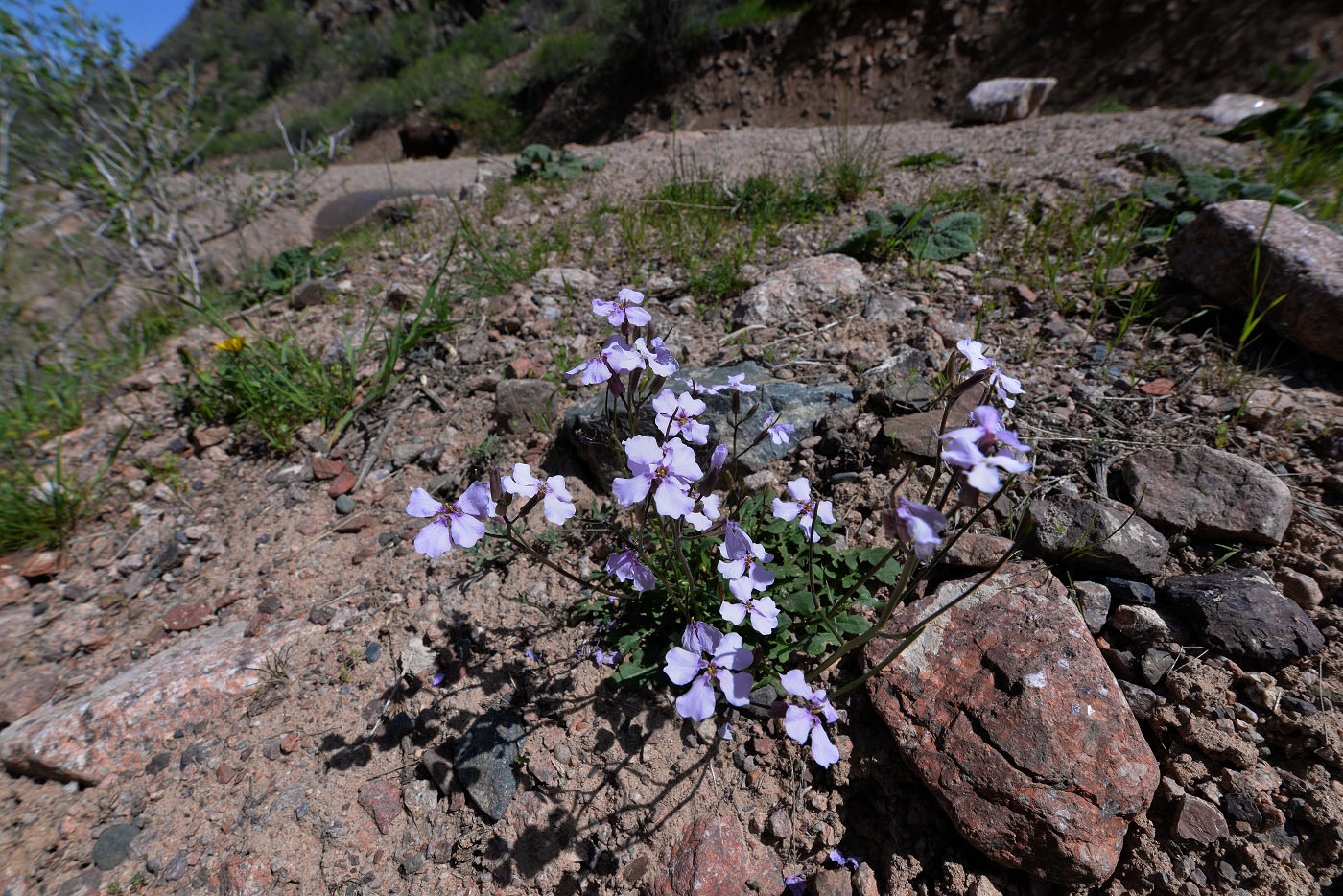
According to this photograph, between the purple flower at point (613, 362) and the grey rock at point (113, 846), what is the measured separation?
2266 mm

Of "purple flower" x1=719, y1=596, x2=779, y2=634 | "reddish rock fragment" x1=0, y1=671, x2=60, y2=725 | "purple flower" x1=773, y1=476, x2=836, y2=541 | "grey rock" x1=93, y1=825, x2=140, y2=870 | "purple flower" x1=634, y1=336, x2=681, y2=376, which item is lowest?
"grey rock" x1=93, y1=825, x2=140, y2=870

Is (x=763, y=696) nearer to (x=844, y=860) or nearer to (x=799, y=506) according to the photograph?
(x=844, y=860)

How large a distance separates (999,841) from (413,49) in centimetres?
3629

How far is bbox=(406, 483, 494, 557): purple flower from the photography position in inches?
63.5

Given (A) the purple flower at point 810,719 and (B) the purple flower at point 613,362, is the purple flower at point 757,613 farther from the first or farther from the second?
(B) the purple flower at point 613,362

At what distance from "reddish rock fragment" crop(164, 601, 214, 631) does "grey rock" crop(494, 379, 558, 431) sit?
5.44 feet

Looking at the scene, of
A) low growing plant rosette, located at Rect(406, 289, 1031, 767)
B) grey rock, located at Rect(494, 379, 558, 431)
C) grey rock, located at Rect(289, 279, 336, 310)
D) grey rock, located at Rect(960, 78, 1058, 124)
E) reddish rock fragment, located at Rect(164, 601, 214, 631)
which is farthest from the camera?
grey rock, located at Rect(960, 78, 1058, 124)

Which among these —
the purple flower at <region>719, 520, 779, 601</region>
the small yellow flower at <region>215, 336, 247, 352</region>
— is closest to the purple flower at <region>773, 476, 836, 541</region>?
the purple flower at <region>719, 520, 779, 601</region>

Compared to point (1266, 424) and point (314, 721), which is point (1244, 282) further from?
point (314, 721)

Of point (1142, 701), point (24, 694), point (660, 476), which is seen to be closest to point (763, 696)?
point (660, 476)

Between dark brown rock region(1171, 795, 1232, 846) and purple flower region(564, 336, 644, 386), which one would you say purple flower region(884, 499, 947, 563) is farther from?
dark brown rock region(1171, 795, 1232, 846)

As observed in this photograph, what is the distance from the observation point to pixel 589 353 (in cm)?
358

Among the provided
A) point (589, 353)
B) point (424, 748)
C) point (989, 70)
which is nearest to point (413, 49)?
point (989, 70)

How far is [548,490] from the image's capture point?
1.78 meters
